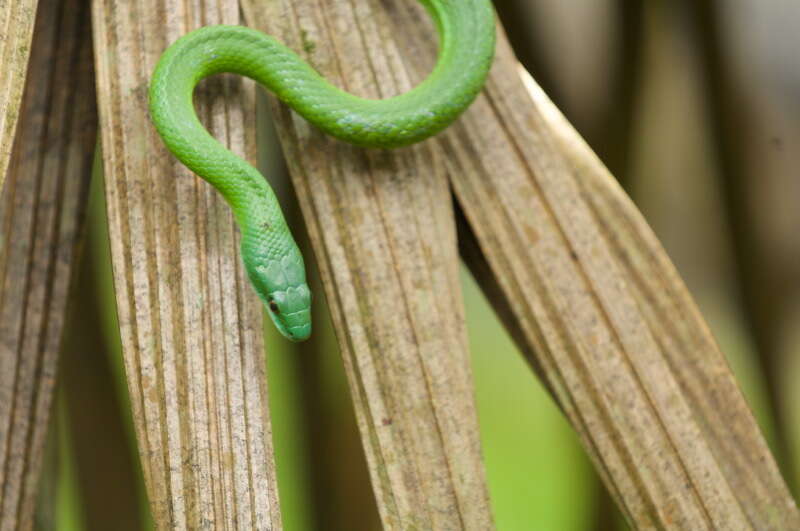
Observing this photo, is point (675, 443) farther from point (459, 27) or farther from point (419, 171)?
point (459, 27)

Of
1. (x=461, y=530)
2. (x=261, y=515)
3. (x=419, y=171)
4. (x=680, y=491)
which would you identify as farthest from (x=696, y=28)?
Result: (x=261, y=515)

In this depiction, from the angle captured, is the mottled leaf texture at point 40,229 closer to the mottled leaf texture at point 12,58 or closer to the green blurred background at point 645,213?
the mottled leaf texture at point 12,58

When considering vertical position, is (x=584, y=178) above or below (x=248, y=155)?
below

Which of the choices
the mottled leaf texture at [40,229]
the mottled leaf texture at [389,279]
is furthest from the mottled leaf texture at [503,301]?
the mottled leaf texture at [40,229]

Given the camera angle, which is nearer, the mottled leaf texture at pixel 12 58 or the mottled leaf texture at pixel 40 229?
the mottled leaf texture at pixel 12 58

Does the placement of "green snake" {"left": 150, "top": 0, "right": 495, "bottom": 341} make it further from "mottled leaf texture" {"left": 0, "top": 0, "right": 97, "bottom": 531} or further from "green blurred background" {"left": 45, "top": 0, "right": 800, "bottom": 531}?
"green blurred background" {"left": 45, "top": 0, "right": 800, "bottom": 531}

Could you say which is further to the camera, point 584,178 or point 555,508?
point 555,508

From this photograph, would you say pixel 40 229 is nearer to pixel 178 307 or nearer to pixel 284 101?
pixel 178 307
